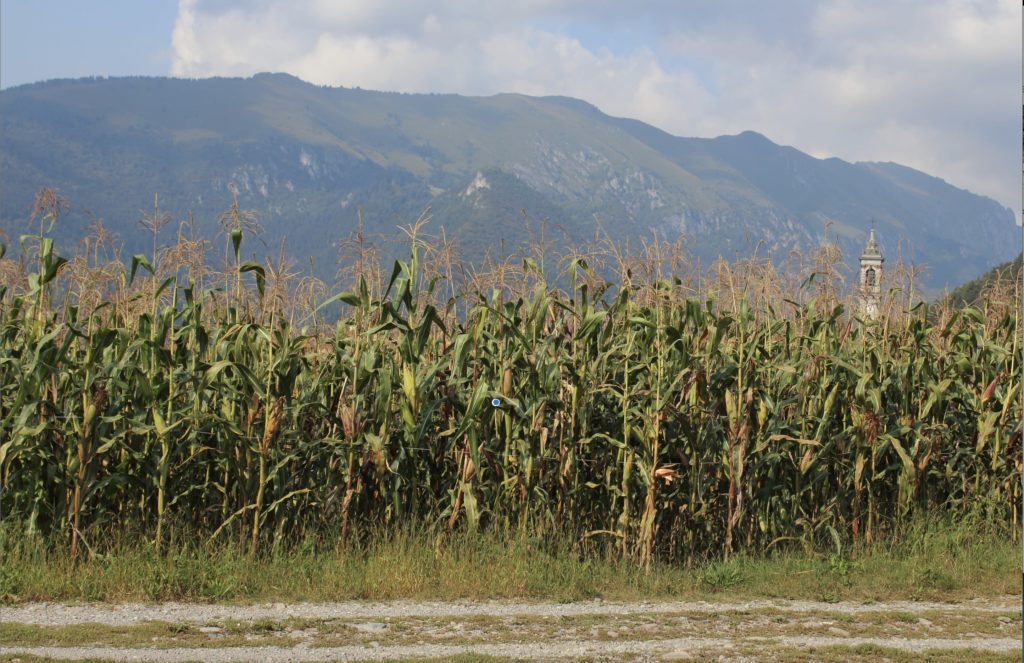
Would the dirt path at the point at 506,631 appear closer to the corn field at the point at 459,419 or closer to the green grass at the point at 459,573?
the green grass at the point at 459,573

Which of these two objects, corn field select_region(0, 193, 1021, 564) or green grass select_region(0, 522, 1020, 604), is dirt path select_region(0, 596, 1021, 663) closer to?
green grass select_region(0, 522, 1020, 604)

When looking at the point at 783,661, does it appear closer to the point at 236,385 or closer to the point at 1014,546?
the point at 1014,546

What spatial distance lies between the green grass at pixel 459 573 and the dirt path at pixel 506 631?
0.25 metres

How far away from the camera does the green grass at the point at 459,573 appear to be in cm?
868

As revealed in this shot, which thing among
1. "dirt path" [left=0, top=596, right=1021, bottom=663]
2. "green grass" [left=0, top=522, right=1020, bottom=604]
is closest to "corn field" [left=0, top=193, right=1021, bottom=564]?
"green grass" [left=0, top=522, right=1020, bottom=604]

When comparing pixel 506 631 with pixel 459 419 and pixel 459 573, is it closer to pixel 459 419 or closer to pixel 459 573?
pixel 459 573

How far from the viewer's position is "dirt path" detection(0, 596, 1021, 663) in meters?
7.36

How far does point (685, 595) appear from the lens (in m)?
9.25

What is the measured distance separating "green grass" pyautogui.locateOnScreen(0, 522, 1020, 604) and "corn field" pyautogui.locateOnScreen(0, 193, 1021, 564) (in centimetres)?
27

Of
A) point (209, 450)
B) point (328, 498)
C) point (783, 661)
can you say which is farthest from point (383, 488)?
point (783, 661)

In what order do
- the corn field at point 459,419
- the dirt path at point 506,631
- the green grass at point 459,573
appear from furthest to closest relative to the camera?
the corn field at point 459,419
the green grass at point 459,573
the dirt path at point 506,631

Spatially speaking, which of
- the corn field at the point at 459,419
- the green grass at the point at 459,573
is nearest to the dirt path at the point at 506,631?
the green grass at the point at 459,573

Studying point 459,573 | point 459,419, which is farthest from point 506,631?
point 459,419

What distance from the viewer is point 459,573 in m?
9.06
